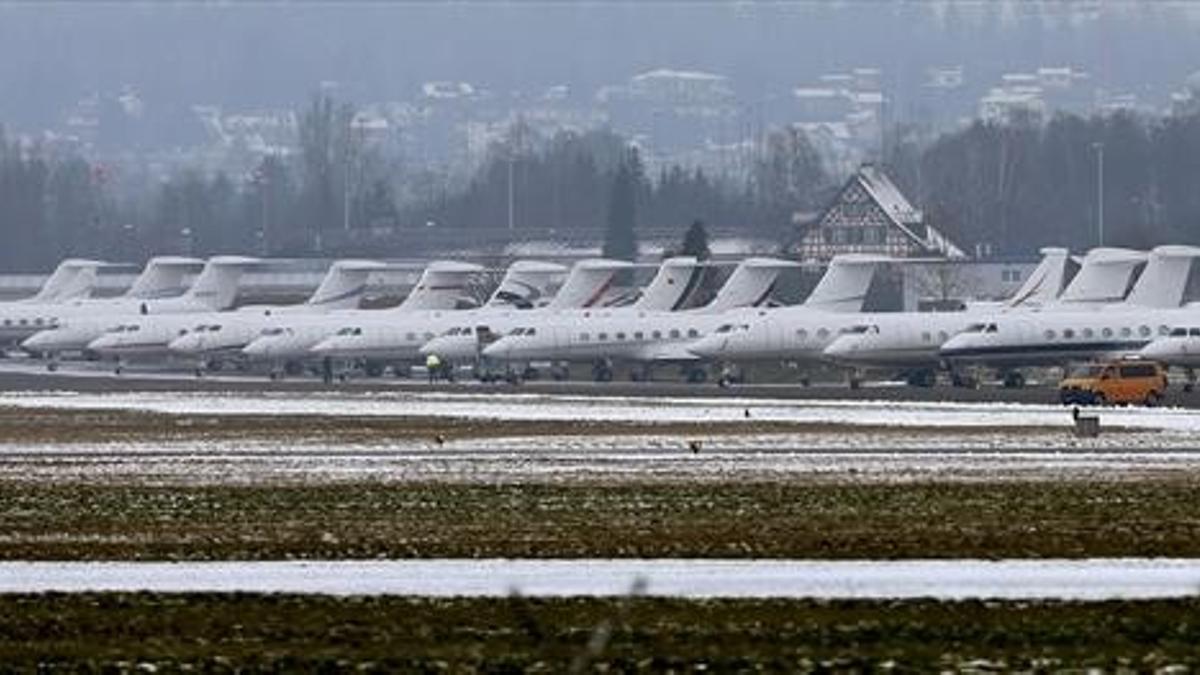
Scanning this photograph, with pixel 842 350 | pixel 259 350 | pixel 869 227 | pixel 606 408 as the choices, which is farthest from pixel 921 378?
pixel 869 227

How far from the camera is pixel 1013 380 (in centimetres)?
10388

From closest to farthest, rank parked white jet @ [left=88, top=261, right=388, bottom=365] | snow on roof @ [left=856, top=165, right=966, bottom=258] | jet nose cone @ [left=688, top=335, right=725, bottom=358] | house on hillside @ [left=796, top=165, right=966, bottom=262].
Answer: jet nose cone @ [left=688, top=335, right=725, bottom=358] → parked white jet @ [left=88, top=261, right=388, bottom=365] → snow on roof @ [left=856, top=165, right=966, bottom=258] → house on hillside @ [left=796, top=165, right=966, bottom=262]

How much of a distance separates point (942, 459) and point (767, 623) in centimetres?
2627

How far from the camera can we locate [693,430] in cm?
7175

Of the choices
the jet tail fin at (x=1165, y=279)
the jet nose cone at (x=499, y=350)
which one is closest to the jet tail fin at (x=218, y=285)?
the jet nose cone at (x=499, y=350)

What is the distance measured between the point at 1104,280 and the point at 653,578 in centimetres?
8562

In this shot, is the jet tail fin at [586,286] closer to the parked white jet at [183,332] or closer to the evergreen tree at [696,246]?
the evergreen tree at [696,246]

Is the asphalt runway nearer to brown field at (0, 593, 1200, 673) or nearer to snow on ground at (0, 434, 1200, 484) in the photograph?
snow on ground at (0, 434, 1200, 484)

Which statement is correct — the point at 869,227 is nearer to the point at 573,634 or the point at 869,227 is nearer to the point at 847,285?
the point at 847,285

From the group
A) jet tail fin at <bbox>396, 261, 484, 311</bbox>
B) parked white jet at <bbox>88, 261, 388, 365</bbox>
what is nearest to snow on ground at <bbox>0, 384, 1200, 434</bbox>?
parked white jet at <bbox>88, 261, 388, 365</bbox>

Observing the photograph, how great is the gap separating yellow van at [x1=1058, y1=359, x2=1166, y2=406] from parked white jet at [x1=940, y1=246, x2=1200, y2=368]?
15022 mm

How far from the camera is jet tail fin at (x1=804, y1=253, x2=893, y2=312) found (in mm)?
126375

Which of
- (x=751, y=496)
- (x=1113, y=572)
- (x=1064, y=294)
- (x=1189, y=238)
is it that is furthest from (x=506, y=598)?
(x=1189, y=238)

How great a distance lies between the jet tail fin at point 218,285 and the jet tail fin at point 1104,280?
1563 inches
